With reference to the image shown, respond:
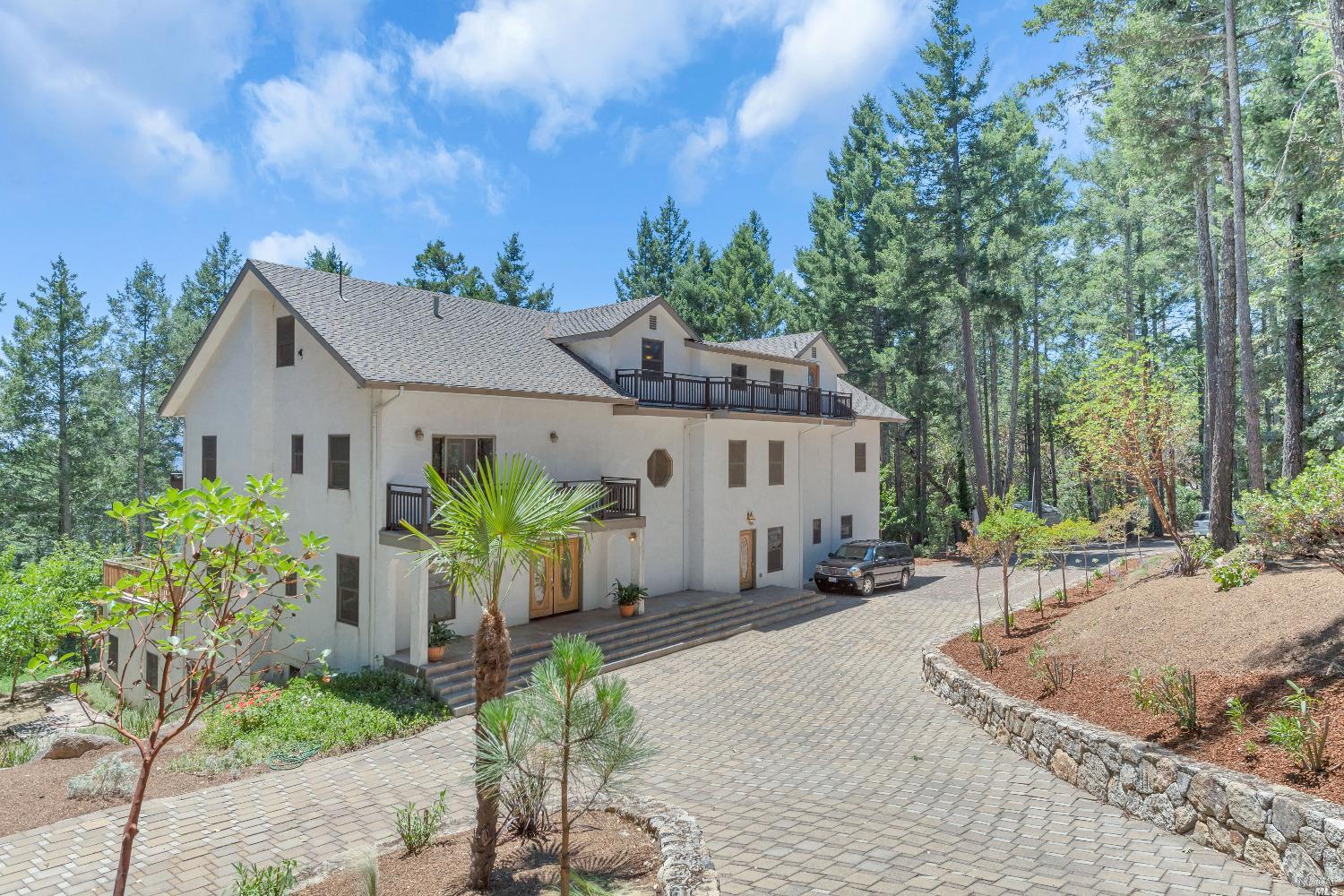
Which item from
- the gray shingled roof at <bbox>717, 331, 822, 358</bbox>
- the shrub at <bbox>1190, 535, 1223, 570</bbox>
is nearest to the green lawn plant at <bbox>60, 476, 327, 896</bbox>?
the shrub at <bbox>1190, 535, 1223, 570</bbox>

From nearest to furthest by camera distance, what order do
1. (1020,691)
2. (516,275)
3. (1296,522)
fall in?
(1296,522) → (1020,691) → (516,275)

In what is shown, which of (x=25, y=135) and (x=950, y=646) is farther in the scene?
(x=25, y=135)

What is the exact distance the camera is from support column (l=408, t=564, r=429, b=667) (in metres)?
13.8

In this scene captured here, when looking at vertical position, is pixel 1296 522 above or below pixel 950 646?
above

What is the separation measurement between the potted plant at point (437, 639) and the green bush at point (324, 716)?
70cm

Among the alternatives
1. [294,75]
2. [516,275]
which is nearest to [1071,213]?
[516,275]

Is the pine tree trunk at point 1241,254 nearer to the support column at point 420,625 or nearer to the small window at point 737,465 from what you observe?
the small window at point 737,465

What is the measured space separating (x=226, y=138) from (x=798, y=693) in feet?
54.4

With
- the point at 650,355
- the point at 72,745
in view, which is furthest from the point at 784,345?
the point at 72,745

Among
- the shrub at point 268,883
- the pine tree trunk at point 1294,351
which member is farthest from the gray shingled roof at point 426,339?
the pine tree trunk at point 1294,351

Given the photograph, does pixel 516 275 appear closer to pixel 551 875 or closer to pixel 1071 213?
pixel 1071 213

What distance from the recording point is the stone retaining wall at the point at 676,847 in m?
5.68

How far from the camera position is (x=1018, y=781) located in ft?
29.2

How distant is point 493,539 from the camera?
598cm
